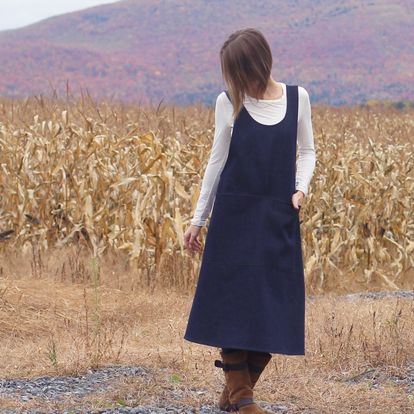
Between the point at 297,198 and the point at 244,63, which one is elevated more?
the point at 244,63

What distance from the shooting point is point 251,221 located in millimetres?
5387

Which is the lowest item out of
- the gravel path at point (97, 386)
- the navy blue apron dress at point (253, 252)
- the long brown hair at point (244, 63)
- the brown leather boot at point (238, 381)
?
the gravel path at point (97, 386)

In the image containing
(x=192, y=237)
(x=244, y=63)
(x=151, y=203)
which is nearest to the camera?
(x=244, y=63)

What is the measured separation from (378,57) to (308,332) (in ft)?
361

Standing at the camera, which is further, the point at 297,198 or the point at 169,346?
the point at 169,346

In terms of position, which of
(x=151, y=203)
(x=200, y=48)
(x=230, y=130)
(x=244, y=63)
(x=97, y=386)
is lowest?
(x=97, y=386)

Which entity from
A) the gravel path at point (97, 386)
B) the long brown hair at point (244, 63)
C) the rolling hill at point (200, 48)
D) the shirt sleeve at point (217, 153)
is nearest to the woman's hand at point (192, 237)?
the shirt sleeve at point (217, 153)

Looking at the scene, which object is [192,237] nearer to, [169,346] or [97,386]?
[97,386]

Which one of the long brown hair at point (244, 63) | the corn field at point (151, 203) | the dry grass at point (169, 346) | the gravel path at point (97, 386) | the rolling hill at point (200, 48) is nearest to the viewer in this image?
the long brown hair at point (244, 63)

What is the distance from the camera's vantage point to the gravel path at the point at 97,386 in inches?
220

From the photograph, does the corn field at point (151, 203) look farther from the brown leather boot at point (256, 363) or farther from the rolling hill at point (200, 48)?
the rolling hill at point (200, 48)

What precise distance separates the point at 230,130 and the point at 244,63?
32cm

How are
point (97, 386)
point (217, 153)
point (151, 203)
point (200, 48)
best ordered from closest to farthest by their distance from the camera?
1. point (217, 153)
2. point (97, 386)
3. point (151, 203)
4. point (200, 48)

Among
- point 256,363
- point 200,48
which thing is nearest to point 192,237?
point 256,363
